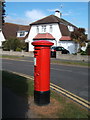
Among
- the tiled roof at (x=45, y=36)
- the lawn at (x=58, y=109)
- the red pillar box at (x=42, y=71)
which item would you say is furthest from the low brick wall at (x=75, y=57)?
the red pillar box at (x=42, y=71)

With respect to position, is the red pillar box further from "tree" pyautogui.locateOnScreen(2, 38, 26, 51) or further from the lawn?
"tree" pyautogui.locateOnScreen(2, 38, 26, 51)

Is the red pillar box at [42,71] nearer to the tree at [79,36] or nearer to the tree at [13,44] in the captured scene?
the tree at [79,36]

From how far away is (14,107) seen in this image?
463cm

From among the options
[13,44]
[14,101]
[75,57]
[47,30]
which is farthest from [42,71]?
[47,30]

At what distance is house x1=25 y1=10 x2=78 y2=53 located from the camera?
3278 cm

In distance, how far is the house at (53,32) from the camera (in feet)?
108

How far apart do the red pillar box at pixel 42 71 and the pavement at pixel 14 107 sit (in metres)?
0.49

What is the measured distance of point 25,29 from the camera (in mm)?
43094

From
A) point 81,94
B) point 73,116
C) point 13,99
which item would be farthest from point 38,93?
point 81,94

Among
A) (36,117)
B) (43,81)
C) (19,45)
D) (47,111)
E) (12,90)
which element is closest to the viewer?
(36,117)

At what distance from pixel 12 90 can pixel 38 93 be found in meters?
1.48

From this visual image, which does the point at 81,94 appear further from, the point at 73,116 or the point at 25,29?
the point at 25,29

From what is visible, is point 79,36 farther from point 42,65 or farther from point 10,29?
point 42,65

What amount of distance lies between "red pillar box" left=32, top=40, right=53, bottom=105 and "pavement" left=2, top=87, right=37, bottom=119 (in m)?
0.49
